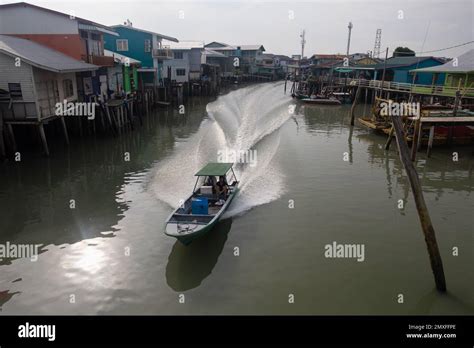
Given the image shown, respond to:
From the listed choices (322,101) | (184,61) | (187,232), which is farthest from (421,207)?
(184,61)

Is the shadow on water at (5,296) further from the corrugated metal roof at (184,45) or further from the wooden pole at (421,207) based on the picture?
the corrugated metal roof at (184,45)

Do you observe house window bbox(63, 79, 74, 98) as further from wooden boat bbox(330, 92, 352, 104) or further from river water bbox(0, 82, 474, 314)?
wooden boat bbox(330, 92, 352, 104)

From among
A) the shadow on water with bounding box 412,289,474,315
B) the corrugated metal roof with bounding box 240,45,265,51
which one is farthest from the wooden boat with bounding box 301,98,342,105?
the corrugated metal roof with bounding box 240,45,265,51

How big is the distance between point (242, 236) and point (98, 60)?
22.5 metres

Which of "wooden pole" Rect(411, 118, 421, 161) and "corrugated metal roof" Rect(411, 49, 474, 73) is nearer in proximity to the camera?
"wooden pole" Rect(411, 118, 421, 161)

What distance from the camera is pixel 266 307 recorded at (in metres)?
9.10

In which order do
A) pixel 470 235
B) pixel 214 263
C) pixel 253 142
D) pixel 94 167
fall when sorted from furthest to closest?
pixel 253 142
pixel 94 167
pixel 470 235
pixel 214 263

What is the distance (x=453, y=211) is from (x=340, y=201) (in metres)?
4.45

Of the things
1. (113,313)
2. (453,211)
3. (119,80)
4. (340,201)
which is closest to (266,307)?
(113,313)

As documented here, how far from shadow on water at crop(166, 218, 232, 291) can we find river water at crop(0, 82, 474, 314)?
0.15 ft

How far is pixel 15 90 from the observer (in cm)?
1970

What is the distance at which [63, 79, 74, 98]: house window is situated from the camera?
24438mm

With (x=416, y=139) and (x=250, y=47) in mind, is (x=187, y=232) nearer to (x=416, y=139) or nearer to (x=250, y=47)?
(x=416, y=139)

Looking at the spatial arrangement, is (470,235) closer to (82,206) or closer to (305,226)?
(305,226)
